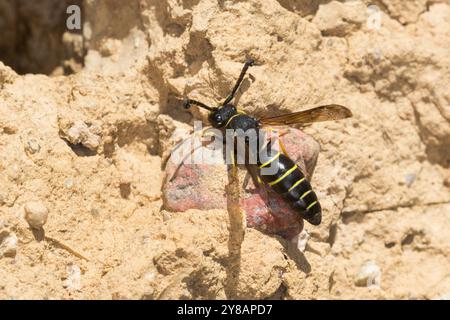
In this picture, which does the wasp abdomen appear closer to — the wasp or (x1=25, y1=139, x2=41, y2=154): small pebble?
the wasp

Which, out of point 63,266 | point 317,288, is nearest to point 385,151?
point 317,288

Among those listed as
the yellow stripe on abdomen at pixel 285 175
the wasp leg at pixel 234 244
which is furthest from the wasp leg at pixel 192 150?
the yellow stripe on abdomen at pixel 285 175

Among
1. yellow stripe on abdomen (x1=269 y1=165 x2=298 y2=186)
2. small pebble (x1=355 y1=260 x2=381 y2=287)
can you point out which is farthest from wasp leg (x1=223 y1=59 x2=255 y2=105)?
small pebble (x1=355 y1=260 x2=381 y2=287)

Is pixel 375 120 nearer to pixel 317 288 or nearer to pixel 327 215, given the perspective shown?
pixel 327 215

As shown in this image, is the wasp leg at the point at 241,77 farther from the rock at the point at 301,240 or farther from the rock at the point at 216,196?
the rock at the point at 301,240

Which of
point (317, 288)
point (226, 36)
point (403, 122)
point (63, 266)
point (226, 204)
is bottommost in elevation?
point (317, 288)

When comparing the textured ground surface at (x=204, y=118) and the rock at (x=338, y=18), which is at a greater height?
the rock at (x=338, y=18)

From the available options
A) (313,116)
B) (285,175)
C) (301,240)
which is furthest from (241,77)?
(301,240)
